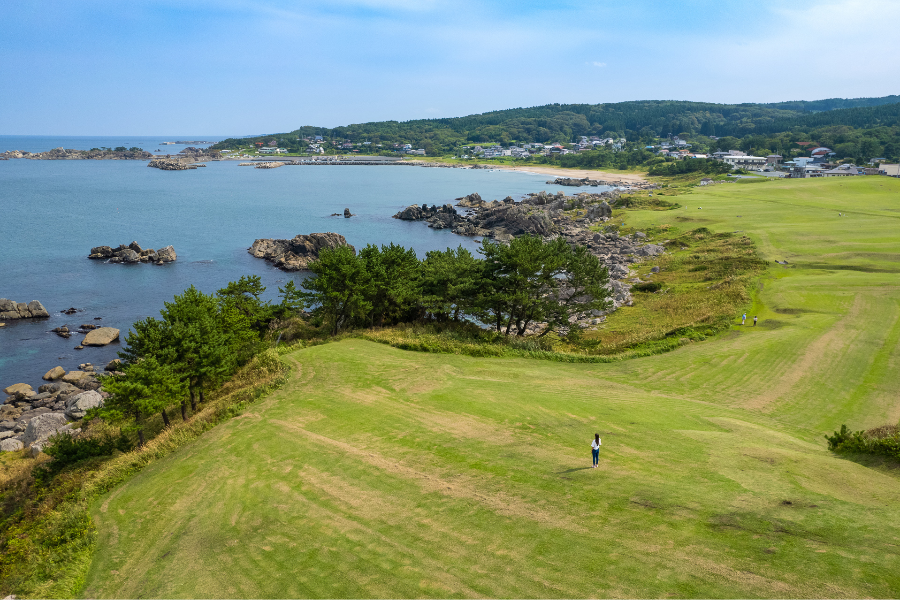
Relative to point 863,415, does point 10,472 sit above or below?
below

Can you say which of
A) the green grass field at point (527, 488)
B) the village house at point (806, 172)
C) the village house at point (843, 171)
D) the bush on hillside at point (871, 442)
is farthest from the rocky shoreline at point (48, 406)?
the village house at point (806, 172)

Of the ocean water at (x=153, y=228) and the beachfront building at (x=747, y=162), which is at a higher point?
the beachfront building at (x=747, y=162)

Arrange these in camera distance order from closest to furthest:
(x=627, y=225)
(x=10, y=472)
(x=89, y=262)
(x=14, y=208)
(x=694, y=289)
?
(x=10, y=472), (x=694, y=289), (x=89, y=262), (x=627, y=225), (x=14, y=208)

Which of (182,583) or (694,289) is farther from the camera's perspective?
(694,289)

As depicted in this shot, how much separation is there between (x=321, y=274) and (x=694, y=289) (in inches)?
1429

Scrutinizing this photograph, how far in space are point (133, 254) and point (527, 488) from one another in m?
74.5

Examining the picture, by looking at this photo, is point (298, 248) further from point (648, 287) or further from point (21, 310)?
point (648, 287)

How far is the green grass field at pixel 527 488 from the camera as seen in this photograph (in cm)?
1167

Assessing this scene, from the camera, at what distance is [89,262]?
7131 centimetres

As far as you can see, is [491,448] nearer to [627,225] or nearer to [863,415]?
[863,415]

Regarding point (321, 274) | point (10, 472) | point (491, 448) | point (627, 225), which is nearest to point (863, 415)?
point (491, 448)

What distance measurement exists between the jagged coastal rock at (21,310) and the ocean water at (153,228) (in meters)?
1.01

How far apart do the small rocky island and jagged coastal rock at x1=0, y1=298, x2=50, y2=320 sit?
70.9 ft

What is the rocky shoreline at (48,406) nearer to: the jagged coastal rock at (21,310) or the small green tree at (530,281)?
the jagged coastal rock at (21,310)
